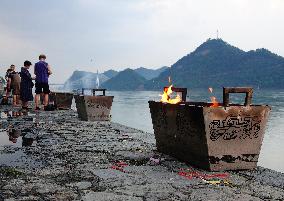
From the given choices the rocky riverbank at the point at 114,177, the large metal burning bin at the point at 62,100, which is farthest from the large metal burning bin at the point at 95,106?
the large metal burning bin at the point at 62,100

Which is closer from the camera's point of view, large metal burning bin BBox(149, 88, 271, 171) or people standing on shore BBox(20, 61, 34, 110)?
large metal burning bin BBox(149, 88, 271, 171)

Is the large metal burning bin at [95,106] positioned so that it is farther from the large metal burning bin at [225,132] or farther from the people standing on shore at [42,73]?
the large metal burning bin at [225,132]

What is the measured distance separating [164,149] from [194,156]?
44.9 inches

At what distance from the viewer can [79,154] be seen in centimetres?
614

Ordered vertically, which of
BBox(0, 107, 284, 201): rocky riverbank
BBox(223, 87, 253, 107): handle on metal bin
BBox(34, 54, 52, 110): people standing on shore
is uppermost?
BBox(34, 54, 52, 110): people standing on shore

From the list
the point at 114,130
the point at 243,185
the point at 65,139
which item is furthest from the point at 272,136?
the point at 243,185

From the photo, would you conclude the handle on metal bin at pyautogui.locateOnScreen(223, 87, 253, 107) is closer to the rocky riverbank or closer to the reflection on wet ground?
the rocky riverbank

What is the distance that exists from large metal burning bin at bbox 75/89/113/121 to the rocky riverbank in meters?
4.92

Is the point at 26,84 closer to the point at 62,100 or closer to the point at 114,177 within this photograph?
the point at 62,100

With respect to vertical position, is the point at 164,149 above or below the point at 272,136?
above

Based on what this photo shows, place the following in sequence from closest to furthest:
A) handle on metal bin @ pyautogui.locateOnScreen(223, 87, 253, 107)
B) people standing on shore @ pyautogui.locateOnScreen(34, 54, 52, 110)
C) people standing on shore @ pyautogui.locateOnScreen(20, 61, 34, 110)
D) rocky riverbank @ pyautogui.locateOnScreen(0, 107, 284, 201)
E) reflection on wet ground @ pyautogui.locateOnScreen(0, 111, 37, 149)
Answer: rocky riverbank @ pyautogui.locateOnScreen(0, 107, 284, 201), handle on metal bin @ pyautogui.locateOnScreen(223, 87, 253, 107), reflection on wet ground @ pyautogui.locateOnScreen(0, 111, 37, 149), people standing on shore @ pyautogui.locateOnScreen(34, 54, 52, 110), people standing on shore @ pyautogui.locateOnScreen(20, 61, 34, 110)

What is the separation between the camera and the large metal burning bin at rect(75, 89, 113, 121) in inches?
471

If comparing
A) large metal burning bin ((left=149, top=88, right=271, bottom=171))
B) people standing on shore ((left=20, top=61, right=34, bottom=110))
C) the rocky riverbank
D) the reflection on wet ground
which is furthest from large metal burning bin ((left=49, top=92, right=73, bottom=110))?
large metal burning bin ((left=149, top=88, right=271, bottom=171))

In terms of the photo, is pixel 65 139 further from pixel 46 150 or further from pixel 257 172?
pixel 257 172
